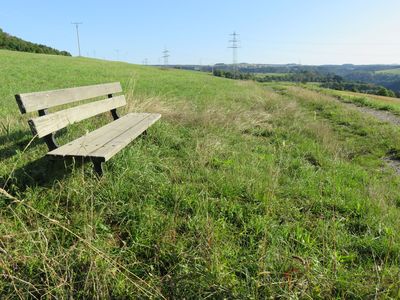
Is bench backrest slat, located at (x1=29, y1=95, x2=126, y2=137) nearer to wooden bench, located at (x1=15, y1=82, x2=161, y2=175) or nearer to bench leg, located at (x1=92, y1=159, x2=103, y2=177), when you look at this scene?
wooden bench, located at (x1=15, y1=82, x2=161, y2=175)

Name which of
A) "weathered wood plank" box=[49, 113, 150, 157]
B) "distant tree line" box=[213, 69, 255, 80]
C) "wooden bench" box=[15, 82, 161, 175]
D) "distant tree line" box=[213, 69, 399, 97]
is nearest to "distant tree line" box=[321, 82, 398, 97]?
"distant tree line" box=[213, 69, 399, 97]

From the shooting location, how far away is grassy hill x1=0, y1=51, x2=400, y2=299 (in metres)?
1.97

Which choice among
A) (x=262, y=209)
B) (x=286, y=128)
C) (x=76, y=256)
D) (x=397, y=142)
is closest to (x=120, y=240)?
(x=76, y=256)

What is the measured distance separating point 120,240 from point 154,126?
132 inches

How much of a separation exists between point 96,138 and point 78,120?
1.59 feet

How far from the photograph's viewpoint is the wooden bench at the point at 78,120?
9.83 feet

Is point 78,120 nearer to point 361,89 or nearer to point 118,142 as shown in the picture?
point 118,142

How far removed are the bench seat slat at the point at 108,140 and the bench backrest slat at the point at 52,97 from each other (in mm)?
510

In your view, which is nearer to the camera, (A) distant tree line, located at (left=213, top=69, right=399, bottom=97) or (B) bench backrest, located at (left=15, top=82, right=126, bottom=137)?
(B) bench backrest, located at (left=15, top=82, right=126, bottom=137)

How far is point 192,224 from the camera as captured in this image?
2600 millimetres

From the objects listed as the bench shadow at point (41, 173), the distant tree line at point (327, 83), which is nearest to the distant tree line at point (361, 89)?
the distant tree line at point (327, 83)

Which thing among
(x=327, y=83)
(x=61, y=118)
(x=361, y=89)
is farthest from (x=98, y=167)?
(x=361, y=89)

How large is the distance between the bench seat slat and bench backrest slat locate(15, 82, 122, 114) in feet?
1.67

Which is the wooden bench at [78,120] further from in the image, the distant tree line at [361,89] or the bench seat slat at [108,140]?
the distant tree line at [361,89]
